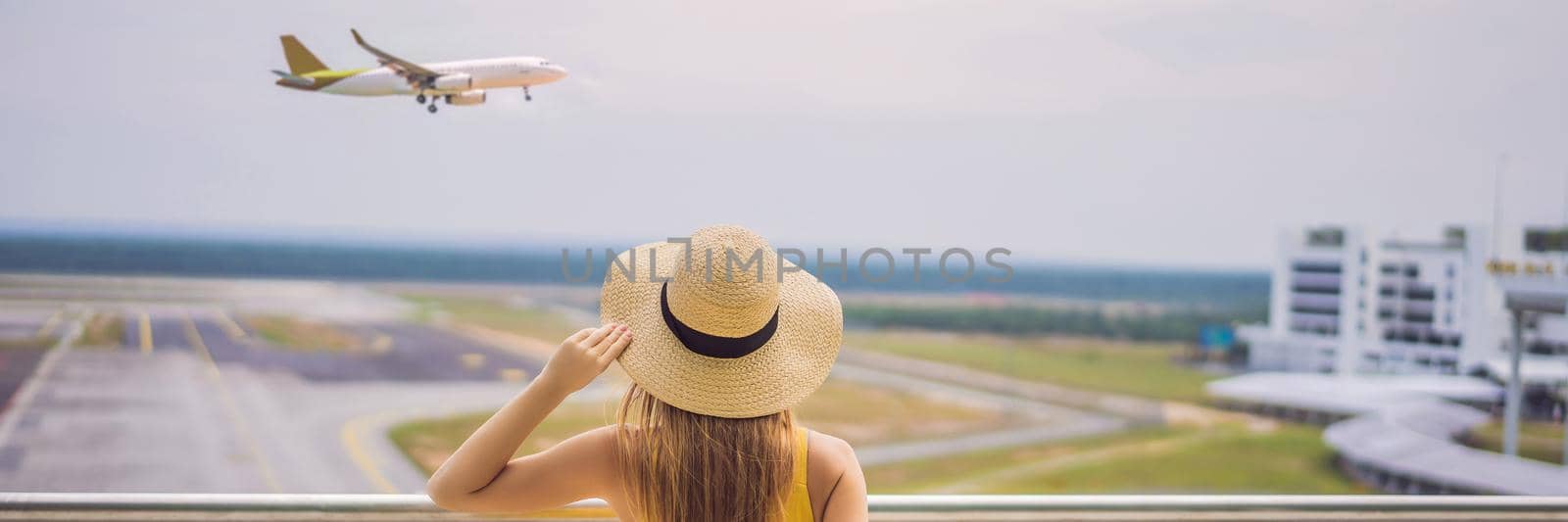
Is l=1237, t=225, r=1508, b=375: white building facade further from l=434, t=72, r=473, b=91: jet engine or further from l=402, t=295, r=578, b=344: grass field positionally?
l=434, t=72, r=473, b=91: jet engine

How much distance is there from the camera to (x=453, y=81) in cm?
222

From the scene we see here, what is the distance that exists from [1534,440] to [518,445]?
21.7 meters

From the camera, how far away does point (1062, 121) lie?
18.9m

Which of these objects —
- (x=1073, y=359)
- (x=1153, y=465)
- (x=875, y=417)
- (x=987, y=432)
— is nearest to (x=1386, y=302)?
(x=987, y=432)

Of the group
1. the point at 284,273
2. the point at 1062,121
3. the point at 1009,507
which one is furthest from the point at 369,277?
the point at 1062,121

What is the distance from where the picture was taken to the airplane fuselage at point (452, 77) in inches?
86.6

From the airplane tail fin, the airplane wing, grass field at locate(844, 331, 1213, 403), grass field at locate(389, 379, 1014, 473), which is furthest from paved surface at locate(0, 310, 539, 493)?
grass field at locate(844, 331, 1213, 403)

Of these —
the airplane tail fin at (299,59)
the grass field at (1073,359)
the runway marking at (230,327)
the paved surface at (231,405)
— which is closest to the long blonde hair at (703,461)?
the airplane tail fin at (299,59)

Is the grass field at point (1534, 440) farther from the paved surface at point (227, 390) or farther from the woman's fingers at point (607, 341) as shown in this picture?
the woman's fingers at point (607, 341)

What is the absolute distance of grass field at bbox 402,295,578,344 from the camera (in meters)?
13.0

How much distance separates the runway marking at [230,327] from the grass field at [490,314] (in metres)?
3.12

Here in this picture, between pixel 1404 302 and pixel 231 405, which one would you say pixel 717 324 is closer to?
pixel 1404 302

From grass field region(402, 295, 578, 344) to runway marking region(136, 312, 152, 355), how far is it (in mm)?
4145

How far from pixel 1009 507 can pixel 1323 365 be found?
18.3m
